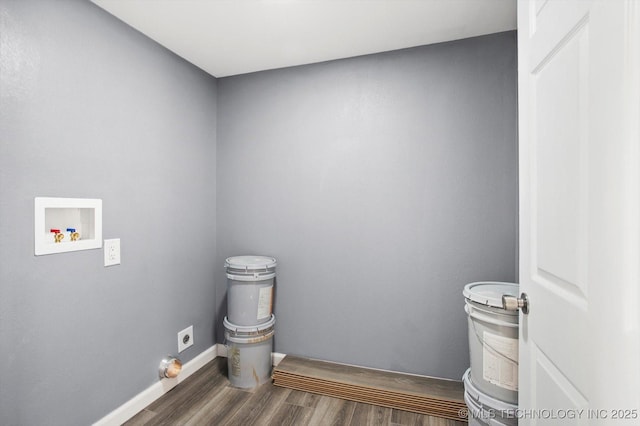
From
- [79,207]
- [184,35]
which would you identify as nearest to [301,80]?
[184,35]

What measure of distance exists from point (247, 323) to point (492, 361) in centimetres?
153

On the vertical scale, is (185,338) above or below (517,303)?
below

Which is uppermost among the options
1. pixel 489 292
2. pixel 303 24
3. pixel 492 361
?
pixel 303 24

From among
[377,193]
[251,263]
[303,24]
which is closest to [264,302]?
[251,263]

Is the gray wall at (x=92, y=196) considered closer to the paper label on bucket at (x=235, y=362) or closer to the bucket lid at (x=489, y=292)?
the paper label on bucket at (x=235, y=362)

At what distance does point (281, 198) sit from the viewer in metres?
2.51

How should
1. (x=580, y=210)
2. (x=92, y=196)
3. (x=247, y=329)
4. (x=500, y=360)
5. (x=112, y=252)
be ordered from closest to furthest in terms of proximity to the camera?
1. (x=580, y=210)
2. (x=500, y=360)
3. (x=92, y=196)
4. (x=112, y=252)
5. (x=247, y=329)

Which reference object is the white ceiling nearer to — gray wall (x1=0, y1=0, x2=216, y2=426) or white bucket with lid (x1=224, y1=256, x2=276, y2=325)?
gray wall (x1=0, y1=0, x2=216, y2=426)

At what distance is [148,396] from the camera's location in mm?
1995

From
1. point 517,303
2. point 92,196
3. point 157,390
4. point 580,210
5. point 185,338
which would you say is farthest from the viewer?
point 185,338

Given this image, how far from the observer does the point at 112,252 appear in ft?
5.90

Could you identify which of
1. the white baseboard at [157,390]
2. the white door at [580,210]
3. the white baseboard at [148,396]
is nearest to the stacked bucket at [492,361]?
the white door at [580,210]

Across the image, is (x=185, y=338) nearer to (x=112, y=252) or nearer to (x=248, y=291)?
(x=248, y=291)

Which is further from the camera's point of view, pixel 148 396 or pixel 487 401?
pixel 148 396
